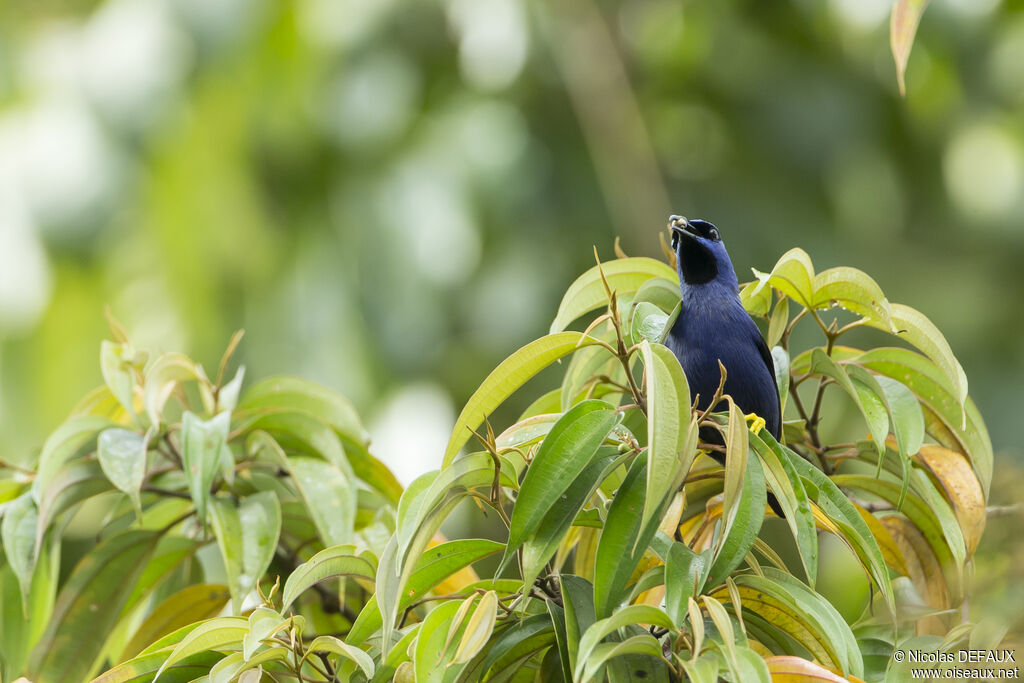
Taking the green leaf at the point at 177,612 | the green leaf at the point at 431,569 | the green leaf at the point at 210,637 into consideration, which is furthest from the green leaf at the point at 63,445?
the green leaf at the point at 431,569

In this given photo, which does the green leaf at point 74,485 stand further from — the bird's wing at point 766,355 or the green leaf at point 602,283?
the bird's wing at point 766,355

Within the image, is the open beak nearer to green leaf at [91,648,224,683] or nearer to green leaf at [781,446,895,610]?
green leaf at [781,446,895,610]

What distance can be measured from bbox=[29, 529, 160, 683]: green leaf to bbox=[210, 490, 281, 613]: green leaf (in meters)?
0.28

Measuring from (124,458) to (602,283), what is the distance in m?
0.97

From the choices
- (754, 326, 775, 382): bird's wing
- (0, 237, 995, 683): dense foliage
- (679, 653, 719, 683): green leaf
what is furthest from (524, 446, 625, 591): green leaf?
(754, 326, 775, 382): bird's wing

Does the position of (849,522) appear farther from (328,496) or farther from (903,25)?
(328,496)

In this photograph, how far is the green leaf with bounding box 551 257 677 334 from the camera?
1.84 m

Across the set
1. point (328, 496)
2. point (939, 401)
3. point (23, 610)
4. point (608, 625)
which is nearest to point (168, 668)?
point (328, 496)

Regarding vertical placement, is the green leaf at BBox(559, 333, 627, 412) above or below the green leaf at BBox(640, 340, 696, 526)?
above

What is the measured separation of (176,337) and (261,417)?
19.2 feet

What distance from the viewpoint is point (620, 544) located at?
1381 mm

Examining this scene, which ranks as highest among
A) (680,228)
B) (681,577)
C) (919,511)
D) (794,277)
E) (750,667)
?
(680,228)

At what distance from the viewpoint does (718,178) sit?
8.80m

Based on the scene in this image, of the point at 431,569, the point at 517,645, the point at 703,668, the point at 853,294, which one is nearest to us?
the point at 703,668
